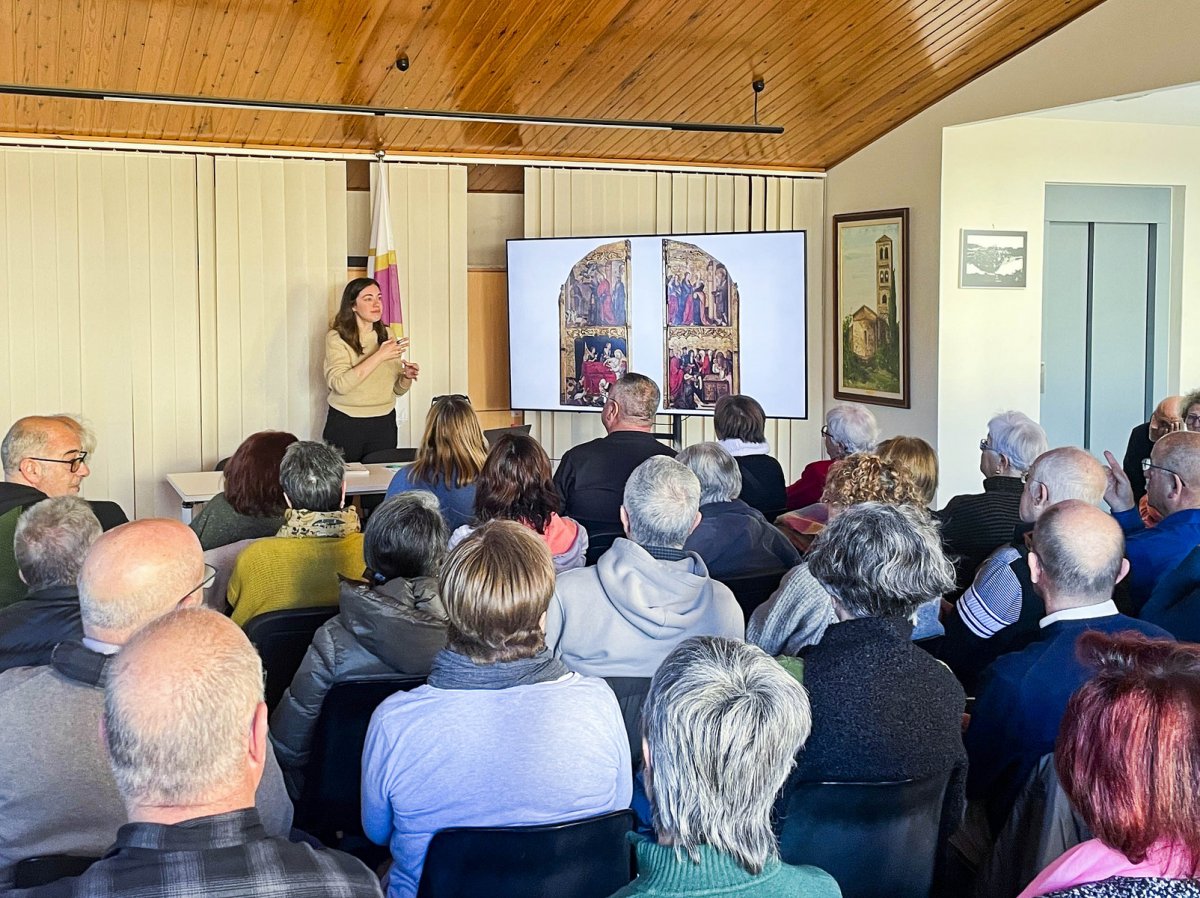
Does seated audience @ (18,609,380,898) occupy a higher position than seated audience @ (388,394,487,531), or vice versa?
seated audience @ (388,394,487,531)

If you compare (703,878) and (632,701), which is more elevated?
(703,878)

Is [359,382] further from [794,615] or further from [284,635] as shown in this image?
[794,615]

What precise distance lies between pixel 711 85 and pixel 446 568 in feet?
18.9

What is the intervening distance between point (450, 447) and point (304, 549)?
1.06m

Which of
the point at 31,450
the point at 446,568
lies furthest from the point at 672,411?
the point at 446,568

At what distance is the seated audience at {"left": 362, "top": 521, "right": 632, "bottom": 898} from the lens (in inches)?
88.8

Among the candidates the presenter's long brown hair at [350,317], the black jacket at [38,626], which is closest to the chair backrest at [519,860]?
the black jacket at [38,626]

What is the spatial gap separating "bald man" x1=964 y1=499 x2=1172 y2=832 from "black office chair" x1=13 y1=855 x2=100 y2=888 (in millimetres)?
1680

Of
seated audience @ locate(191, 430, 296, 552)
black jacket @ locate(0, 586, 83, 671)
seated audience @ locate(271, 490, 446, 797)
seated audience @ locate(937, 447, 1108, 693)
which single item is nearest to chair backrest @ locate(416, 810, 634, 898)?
seated audience @ locate(271, 490, 446, 797)

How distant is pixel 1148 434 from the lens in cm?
584

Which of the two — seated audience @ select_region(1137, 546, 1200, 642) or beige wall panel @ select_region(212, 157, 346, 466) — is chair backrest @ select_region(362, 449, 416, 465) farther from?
seated audience @ select_region(1137, 546, 1200, 642)

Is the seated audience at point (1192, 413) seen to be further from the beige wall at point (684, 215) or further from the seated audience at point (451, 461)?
the beige wall at point (684, 215)

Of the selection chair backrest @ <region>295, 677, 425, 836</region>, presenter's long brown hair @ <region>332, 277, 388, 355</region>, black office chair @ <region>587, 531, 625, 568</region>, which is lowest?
chair backrest @ <region>295, 677, 425, 836</region>

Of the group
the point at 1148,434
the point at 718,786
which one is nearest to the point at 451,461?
the point at 718,786
